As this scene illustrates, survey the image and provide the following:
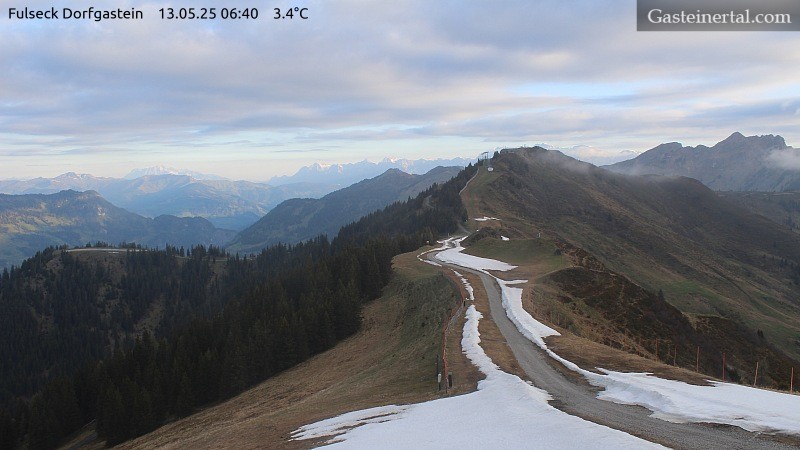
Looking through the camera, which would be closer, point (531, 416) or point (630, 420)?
point (630, 420)

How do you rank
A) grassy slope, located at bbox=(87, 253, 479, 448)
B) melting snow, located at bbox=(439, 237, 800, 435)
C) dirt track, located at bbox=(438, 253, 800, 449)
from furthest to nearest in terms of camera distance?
grassy slope, located at bbox=(87, 253, 479, 448), melting snow, located at bbox=(439, 237, 800, 435), dirt track, located at bbox=(438, 253, 800, 449)

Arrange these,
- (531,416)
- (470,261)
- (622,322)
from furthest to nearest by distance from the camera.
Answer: (470,261) → (622,322) → (531,416)

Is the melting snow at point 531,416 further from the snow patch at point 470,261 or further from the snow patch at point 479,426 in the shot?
the snow patch at point 470,261

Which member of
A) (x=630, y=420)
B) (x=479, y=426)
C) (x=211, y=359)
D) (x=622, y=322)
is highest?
(x=479, y=426)

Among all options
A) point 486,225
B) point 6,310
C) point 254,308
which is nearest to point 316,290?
point 254,308

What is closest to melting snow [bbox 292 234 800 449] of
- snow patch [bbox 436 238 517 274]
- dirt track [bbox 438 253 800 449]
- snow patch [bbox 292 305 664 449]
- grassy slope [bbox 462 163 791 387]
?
snow patch [bbox 292 305 664 449]

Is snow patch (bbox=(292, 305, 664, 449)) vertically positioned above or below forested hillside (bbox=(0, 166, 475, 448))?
above

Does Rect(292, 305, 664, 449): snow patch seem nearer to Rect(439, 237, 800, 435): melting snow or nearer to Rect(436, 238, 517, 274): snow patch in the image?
Rect(439, 237, 800, 435): melting snow

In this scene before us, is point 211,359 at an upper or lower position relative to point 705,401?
lower

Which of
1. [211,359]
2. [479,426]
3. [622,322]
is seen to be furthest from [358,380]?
[211,359]

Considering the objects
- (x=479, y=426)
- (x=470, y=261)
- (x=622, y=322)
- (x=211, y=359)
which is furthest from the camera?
(x=470, y=261)

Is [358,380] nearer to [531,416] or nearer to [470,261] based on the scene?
[531,416]
